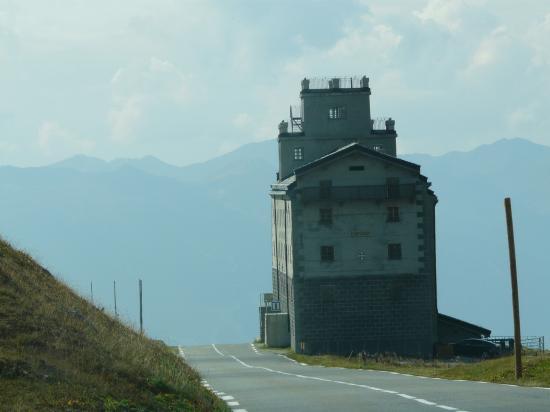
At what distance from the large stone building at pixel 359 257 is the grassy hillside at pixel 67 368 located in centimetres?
5217

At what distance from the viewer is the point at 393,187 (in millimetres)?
74562

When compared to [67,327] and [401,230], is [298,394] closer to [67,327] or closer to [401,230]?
[67,327]

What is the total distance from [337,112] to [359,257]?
1751 cm

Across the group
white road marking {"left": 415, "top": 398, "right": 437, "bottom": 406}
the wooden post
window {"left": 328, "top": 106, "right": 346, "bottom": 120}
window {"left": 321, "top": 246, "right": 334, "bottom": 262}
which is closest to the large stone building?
window {"left": 321, "top": 246, "right": 334, "bottom": 262}

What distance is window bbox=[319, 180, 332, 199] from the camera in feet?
244

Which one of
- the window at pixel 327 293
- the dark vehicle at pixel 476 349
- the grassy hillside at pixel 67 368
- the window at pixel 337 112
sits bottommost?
the dark vehicle at pixel 476 349

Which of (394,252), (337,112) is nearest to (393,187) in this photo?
(394,252)

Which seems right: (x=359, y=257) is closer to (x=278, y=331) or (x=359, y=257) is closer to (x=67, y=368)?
(x=278, y=331)

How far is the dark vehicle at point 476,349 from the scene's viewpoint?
226ft

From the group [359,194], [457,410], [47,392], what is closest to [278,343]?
[359,194]

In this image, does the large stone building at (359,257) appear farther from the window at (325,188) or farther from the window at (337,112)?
the window at (337,112)

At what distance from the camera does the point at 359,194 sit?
74.0 metres

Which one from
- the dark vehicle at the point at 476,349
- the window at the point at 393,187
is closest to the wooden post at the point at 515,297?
the dark vehicle at the point at 476,349

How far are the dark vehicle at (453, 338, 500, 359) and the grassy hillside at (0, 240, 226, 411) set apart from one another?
169 ft
